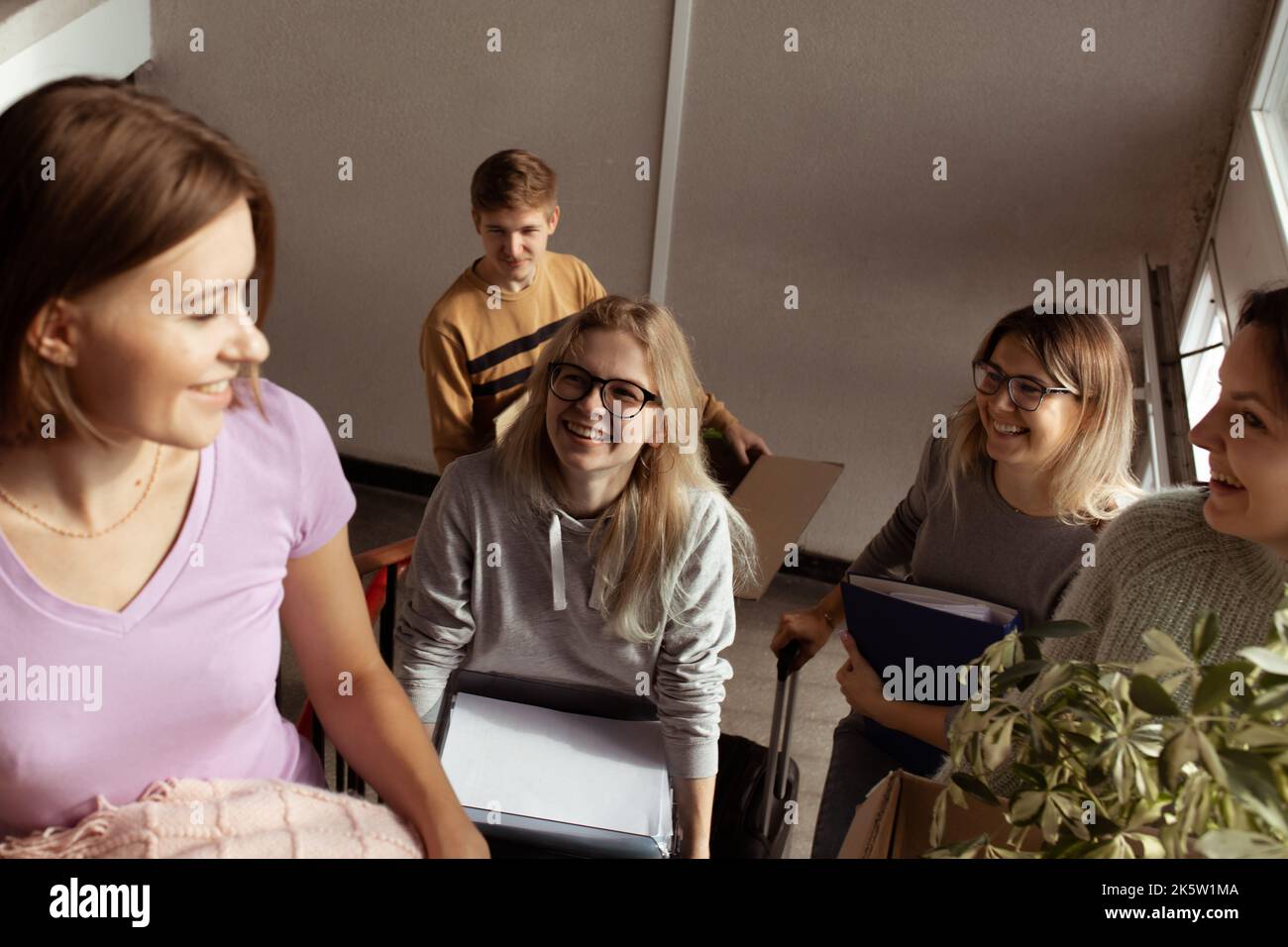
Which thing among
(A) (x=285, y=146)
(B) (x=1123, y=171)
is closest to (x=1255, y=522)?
(B) (x=1123, y=171)

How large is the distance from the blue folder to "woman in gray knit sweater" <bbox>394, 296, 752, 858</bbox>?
0.67 ft

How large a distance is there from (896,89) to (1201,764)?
274cm

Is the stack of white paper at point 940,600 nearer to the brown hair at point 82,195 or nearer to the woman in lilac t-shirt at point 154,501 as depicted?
the woman in lilac t-shirt at point 154,501

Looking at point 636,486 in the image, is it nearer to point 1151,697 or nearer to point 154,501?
point 154,501

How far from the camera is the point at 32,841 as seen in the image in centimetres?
82

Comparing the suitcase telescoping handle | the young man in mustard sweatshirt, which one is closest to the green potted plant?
the suitcase telescoping handle

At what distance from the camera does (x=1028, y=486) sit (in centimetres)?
183

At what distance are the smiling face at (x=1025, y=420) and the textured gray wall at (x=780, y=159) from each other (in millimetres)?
1402

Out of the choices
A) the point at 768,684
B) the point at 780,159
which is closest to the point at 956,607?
the point at 768,684

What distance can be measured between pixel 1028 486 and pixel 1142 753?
1230 millimetres

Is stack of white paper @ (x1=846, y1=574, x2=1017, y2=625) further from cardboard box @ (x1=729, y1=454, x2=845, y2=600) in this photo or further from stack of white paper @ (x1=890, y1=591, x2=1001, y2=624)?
cardboard box @ (x1=729, y1=454, x2=845, y2=600)

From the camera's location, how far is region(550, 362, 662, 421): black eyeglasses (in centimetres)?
161

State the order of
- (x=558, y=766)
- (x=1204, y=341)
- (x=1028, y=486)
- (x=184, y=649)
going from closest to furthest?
(x=184, y=649)
(x=558, y=766)
(x=1028, y=486)
(x=1204, y=341)

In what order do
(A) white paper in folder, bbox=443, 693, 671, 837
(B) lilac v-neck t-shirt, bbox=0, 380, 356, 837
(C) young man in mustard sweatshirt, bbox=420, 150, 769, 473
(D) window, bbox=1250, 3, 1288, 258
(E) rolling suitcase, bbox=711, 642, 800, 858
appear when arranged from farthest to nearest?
(C) young man in mustard sweatshirt, bbox=420, 150, 769, 473, (D) window, bbox=1250, 3, 1288, 258, (E) rolling suitcase, bbox=711, 642, 800, 858, (A) white paper in folder, bbox=443, 693, 671, 837, (B) lilac v-neck t-shirt, bbox=0, 380, 356, 837
